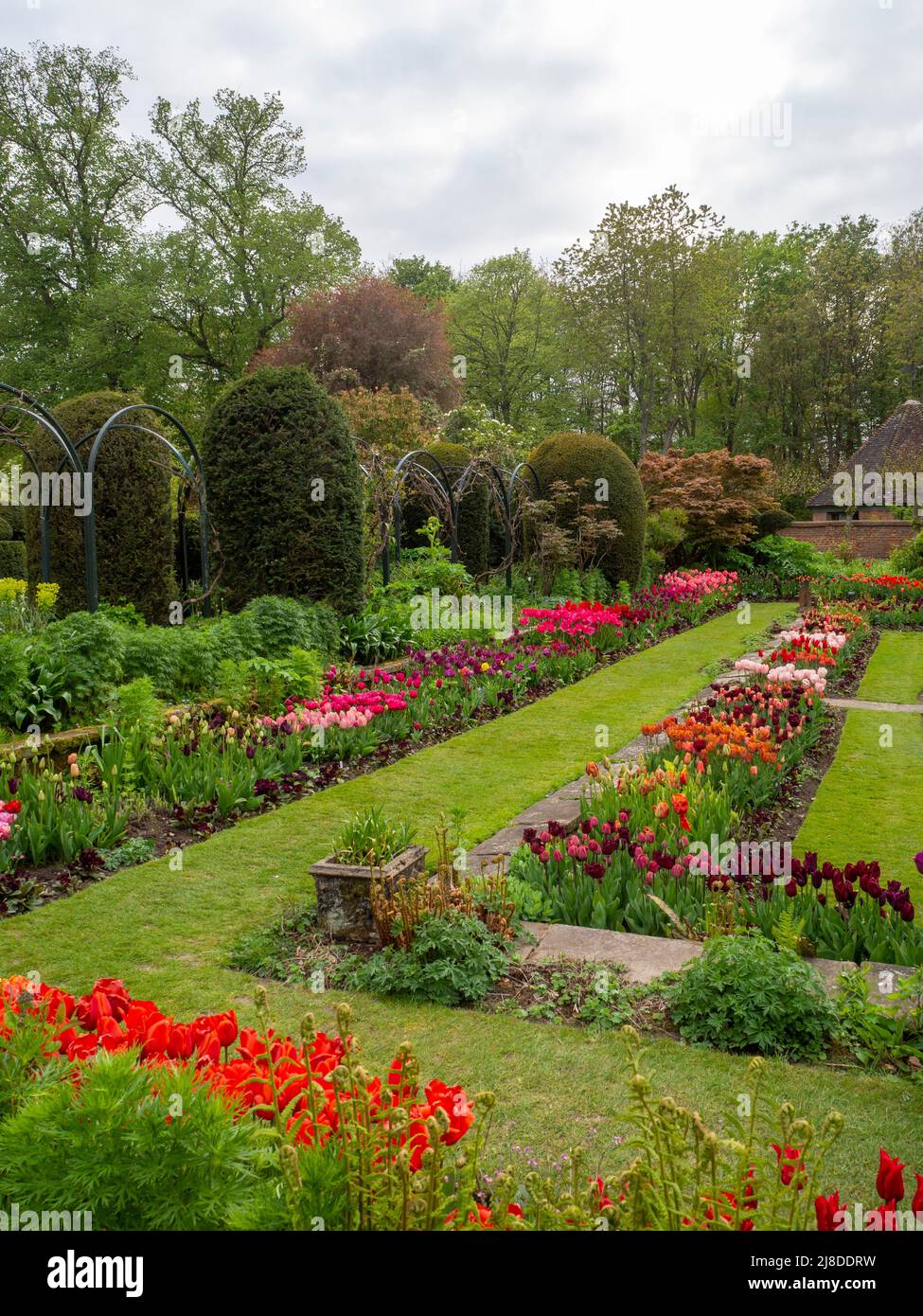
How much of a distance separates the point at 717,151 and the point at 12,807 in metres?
21.4

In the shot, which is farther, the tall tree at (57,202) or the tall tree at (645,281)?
the tall tree at (645,281)

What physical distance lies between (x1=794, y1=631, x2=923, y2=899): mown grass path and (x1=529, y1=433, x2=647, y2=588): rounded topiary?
24.1ft

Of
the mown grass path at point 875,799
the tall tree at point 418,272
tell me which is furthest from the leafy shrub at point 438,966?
the tall tree at point 418,272

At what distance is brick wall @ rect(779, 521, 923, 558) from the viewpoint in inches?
1043

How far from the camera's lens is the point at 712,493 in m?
21.3

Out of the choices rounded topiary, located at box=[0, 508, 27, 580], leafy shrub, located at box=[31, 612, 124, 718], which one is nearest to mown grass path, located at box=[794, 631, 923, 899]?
leafy shrub, located at box=[31, 612, 124, 718]

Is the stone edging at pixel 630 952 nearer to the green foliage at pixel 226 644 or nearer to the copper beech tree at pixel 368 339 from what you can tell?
the green foliage at pixel 226 644

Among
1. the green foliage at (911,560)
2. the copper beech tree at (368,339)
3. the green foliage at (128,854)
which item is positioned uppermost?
the copper beech tree at (368,339)

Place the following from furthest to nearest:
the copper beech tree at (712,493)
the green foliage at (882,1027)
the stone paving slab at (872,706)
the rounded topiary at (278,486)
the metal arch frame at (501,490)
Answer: the copper beech tree at (712,493) → the metal arch frame at (501,490) → the rounded topiary at (278,486) → the stone paving slab at (872,706) → the green foliage at (882,1027)

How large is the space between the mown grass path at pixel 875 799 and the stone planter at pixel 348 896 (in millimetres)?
2511

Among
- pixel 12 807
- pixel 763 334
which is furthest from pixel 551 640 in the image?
pixel 763 334

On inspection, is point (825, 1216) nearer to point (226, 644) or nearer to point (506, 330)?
point (226, 644)

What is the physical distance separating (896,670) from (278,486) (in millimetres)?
7870

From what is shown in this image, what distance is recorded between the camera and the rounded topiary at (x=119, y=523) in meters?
12.0
